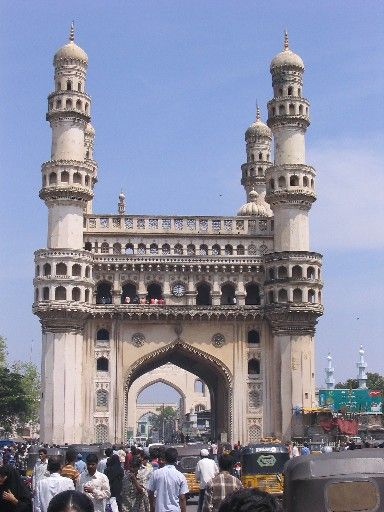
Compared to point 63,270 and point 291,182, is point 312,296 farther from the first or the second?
point 63,270

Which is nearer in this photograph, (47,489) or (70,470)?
(47,489)

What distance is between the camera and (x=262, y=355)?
4725cm

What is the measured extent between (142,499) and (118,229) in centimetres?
3461

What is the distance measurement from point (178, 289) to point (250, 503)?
1732 inches

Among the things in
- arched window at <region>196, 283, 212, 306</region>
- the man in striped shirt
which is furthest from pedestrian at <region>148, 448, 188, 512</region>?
arched window at <region>196, 283, 212, 306</region>

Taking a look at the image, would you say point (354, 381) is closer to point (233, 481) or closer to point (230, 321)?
point (230, 321)

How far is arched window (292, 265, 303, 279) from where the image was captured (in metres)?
46.4

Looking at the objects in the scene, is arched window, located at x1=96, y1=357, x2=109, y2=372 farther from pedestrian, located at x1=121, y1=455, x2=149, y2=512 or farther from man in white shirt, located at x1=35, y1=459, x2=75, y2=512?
man in white shirt, located at x1=35, y1=459, x2=75, y2=512

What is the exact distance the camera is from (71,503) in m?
4.24

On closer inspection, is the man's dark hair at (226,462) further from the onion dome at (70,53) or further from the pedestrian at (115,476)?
the onion dome at (70,53)

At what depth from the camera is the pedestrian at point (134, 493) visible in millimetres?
13102

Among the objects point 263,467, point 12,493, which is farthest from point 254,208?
point 12,493

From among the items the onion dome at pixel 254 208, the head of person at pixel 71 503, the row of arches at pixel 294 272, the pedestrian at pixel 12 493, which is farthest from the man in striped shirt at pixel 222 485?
the onion dome at pixel 254 208

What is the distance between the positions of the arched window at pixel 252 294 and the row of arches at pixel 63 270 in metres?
8.64
